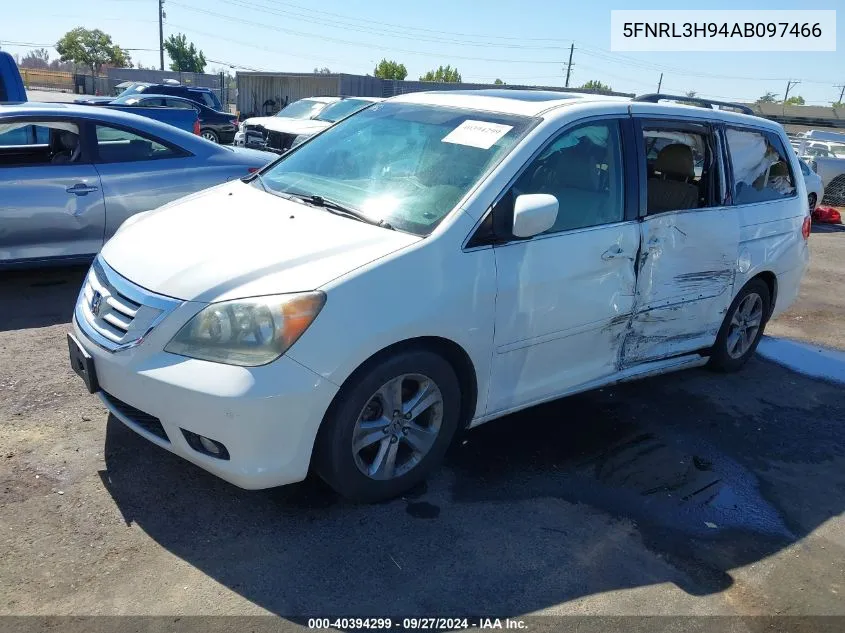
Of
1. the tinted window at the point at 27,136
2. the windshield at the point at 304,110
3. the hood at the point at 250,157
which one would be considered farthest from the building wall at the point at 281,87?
the tinted window at the point at 27,136

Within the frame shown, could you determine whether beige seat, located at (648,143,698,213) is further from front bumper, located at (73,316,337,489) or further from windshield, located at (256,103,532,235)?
front bumper, located at (73,316,337,489)

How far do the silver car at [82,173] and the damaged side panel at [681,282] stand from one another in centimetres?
405

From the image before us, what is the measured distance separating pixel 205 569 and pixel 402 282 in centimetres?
138

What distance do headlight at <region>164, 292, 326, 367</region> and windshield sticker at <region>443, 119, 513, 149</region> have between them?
4.40ft

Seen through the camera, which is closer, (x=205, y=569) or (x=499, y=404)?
(x=205, y=569)

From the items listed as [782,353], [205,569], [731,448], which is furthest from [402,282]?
[782,353]

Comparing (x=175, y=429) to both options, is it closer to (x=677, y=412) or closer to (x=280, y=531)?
(x=280, y=531)

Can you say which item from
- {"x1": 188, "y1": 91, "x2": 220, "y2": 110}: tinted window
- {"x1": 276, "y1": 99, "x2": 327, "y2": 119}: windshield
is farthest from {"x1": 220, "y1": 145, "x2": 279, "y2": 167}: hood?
{"x1": 188, "y1": 91, "x2": 220, "y2": 110}: tinted window

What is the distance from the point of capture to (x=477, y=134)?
380 cm

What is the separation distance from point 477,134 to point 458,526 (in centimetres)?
195

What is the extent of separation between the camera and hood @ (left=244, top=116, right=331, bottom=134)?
1348 cm

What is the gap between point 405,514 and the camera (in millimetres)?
3342

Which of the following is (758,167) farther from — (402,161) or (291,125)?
(291,125)

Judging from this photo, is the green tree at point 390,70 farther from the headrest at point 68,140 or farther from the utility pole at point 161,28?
the headrest at point 68,140
